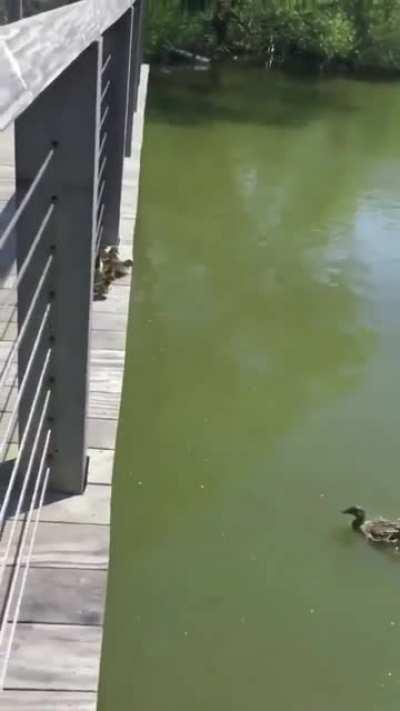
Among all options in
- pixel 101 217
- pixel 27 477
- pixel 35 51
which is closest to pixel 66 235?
pixel 27 477

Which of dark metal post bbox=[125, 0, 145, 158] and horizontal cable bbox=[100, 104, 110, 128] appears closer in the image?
horizontal cable bbox=[100, 104, 110, 128]

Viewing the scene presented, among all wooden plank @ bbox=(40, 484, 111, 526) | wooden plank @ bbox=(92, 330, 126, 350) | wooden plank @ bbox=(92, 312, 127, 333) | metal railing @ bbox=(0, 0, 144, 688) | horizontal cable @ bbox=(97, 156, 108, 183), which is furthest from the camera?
horizontal cable @ bbox=(97, 156, 108, 183)

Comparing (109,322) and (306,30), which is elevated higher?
(109,322)

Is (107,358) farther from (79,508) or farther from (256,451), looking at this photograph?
(256,451)

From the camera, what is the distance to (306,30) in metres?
11.9

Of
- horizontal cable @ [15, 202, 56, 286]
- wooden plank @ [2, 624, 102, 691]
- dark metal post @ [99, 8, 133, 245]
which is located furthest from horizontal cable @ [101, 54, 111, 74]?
wooden plank @ [2, 624, 102, 691]

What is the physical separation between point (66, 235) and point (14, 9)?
147 inches

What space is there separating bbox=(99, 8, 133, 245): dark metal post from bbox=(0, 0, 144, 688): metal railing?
3.53ft

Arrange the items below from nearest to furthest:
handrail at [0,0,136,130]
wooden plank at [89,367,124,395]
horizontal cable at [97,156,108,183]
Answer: handrail at [0,0,136,130], wooden plank at [89,367,124,395], horizontal cable at [97,156,108,183]

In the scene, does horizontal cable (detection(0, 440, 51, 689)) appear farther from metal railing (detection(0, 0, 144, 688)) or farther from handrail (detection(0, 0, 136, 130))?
handrail (detection(0, 0, 136, 130))

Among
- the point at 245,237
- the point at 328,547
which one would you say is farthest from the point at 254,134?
the point at 328,547

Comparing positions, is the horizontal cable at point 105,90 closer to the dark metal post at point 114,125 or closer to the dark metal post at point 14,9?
the dark metal post at point 114,125

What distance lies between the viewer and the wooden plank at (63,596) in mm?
1621

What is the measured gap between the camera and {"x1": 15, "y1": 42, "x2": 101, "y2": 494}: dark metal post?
1435 millimetres
